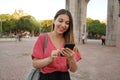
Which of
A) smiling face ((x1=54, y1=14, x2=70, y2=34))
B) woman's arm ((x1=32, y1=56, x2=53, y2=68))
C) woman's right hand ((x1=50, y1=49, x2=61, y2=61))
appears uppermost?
smiling face ((x1=54, y1=14, x2=70, y2=34))

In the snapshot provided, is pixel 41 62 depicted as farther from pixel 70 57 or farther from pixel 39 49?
pixel 70 57

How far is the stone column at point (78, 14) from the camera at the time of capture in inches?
1679

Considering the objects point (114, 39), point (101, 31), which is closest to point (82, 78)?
point (114, 39)

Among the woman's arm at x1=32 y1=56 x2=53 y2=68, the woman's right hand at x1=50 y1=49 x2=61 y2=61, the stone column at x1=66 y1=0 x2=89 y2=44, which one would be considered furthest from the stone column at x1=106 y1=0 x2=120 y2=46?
the woman's right hand at x1=50 y1=49 x2=61 y2=61

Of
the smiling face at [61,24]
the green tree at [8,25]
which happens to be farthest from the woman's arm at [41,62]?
the green tree at [8,25]

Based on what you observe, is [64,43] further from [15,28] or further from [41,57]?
[15,28]

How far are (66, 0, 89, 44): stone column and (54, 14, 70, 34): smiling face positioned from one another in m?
38.4

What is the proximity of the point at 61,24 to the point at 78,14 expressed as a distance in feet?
132

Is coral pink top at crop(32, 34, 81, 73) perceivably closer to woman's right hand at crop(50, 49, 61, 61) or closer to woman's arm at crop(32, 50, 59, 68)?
woman's arm at crop(32, 50, 59, 68)

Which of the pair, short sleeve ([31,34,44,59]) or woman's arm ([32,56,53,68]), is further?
short sleeve ([31,34,44,59])

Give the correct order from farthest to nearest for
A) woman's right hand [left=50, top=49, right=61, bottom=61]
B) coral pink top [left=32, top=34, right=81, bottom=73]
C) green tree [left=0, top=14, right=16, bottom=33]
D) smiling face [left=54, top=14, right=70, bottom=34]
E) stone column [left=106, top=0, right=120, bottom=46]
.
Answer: green tree [left=0, top=14, right=16, bottom=33]
stone column [left=106, top=0, right=120, bottom=46]
smiling face [left=54, top=14, right=70, bottom=34]
coral pink top [left=32, top=34, right=81, bottom=73]
woman's right hand [left=50, top=49, right=61, bottom=61]

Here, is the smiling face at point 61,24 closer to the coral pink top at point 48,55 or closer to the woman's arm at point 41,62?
the coral pink top at point 48,55

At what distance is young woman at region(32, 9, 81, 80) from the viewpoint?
355 cm

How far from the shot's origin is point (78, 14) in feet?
143
